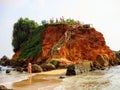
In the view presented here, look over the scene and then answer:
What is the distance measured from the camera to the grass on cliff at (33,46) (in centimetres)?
5903

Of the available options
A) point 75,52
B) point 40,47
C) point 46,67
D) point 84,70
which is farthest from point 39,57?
point 84,70

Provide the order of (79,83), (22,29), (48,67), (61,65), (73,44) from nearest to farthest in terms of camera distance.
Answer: (79,83) < (48,67) < (61,65) < (73,44) < (22,29)

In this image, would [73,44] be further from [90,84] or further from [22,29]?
[90,84]

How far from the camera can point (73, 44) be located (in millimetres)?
54938

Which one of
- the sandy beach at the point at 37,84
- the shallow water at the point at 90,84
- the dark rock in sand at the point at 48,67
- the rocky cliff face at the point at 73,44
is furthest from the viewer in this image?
the rocky cliff face at the point at 73,44

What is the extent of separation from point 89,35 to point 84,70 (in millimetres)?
19600

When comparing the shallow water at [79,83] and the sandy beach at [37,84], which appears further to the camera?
the sandy beach at [37,84]

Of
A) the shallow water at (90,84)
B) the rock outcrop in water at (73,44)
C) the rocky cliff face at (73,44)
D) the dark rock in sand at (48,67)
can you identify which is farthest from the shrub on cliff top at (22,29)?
the shallow water at (90,84)

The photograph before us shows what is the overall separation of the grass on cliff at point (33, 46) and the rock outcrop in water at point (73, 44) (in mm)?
1261

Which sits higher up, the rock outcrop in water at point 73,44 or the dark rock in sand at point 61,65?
the rock outcrop in water at point 73,44

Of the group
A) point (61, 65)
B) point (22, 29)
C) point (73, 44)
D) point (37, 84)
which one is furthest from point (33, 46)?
point (37, 84)

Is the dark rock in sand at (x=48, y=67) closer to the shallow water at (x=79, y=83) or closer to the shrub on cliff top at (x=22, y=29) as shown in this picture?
the shallow water at (x=79, y=83)

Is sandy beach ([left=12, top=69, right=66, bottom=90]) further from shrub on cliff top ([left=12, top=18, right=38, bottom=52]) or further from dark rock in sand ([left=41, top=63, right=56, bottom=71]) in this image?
shrub on cliff top ([left=12, top=18, right=38, bottom=52])

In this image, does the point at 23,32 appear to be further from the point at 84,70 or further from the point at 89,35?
the point at 84,70
